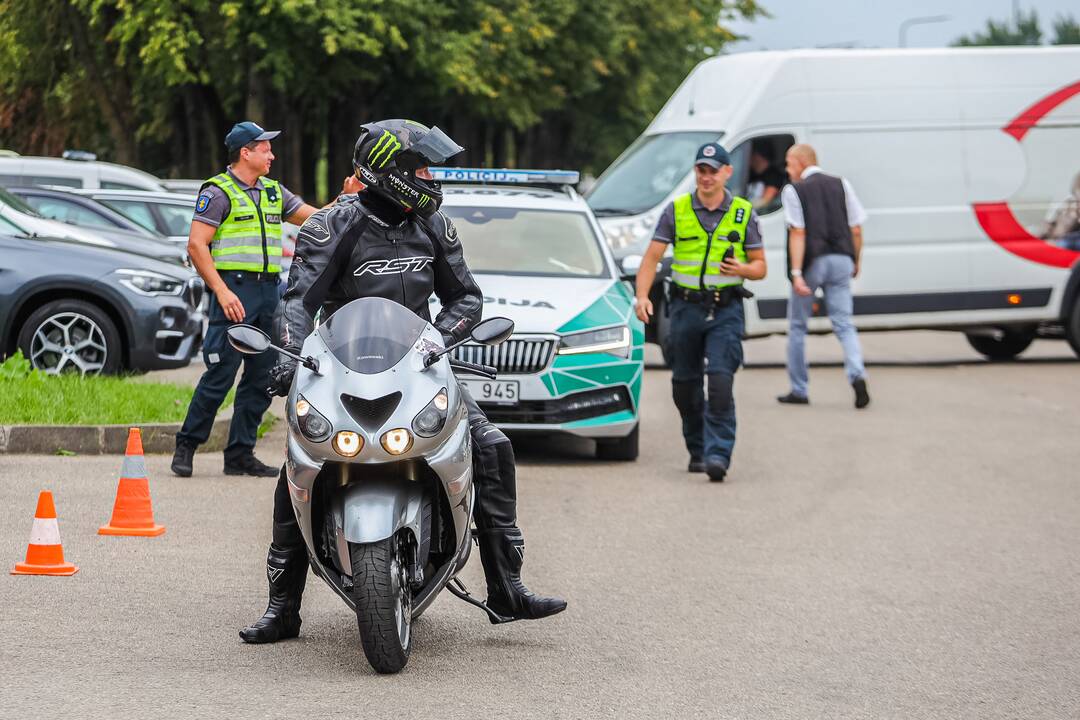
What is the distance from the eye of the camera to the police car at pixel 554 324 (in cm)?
1119

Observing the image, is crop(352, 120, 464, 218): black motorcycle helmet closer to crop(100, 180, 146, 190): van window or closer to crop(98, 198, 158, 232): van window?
crop(98, 198, 158, 232): van window

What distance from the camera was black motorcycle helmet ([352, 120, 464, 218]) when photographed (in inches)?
243

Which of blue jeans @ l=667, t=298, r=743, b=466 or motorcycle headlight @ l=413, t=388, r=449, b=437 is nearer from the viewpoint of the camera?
motorcycle headlight @ l=413, t=388, r=449, b=437

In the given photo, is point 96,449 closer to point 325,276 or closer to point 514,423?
point 514,423

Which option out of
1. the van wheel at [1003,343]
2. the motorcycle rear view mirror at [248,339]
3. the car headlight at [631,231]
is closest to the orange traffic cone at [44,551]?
the motorcycle rear view mirror at [248,339]

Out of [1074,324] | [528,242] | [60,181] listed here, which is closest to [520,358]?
[528,242]

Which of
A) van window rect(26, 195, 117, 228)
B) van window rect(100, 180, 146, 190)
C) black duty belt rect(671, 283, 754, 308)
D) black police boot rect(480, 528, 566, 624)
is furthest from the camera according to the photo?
van window rect(100, 180, 146, 190)

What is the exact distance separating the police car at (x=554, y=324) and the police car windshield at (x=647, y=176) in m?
5.25

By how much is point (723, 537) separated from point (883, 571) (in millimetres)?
1034

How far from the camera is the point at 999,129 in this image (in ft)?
61.2

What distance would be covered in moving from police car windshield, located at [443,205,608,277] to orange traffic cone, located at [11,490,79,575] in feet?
16.7

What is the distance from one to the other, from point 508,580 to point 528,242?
617 centimetres

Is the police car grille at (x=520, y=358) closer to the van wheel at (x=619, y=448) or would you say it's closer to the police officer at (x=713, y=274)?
the police officer at (x=713, y=274)

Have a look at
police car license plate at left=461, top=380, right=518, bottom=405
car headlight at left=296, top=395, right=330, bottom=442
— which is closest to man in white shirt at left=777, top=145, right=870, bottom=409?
police car license plate at left=461, top=380, right=518, bottom=405
